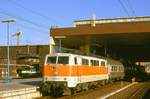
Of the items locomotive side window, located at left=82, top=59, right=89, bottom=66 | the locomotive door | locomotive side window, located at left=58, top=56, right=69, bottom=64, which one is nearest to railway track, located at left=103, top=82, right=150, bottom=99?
the locomotive door

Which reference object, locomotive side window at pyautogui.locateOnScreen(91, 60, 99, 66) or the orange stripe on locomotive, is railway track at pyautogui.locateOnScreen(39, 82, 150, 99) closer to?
the orange stripe on locomotive

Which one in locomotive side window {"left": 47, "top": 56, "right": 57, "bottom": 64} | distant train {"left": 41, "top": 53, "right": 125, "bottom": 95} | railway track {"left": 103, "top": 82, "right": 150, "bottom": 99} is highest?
Answer: locomotive side window {"left": 47, "top": 56, "right": 57, "bottom": 64}

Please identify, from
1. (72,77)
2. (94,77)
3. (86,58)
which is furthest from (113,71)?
(72,77)

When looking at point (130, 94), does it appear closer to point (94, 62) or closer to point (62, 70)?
point (94, 62)

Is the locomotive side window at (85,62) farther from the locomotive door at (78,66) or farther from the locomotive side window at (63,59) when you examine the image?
the locomotive side window at (63,59)

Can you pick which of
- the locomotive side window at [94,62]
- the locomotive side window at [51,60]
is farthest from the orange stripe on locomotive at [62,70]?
the locomotive side window at [94,62]

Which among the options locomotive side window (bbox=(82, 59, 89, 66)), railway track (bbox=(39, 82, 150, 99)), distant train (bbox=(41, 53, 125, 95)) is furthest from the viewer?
locomotive side window (bbox=(82, 59, 89, 66))

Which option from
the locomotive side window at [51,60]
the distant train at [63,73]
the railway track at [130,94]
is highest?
the locomotive side window at [51,60]

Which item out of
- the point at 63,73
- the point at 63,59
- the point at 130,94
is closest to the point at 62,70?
the point at 63,73

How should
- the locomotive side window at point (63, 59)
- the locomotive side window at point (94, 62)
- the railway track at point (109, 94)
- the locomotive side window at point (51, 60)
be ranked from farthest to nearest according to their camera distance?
the locomotive side window at point (94, 62) < the locomotive side window at point (51, 60) < the locomotive side window at point (63, 59) < the railway track at point (109, 94)

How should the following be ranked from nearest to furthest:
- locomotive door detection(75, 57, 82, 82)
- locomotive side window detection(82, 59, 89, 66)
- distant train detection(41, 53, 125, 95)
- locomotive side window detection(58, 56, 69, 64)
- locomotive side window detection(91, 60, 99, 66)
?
distant train detection(41, 53, 125, 95)
locomotive side window detection(58, 56, 69, 64)
locomotive door detection(75, 57, 82, 82)
locomotive side window detection(82, 59, 89, 66)
locomotive side window detection(91, 60, 99, 66)

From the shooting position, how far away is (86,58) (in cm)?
2892

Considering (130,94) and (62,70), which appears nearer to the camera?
(62,70)

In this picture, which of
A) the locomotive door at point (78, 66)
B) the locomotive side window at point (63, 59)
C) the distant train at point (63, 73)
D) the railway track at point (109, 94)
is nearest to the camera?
the distant train at point (63, 73)
